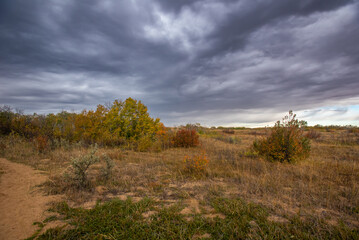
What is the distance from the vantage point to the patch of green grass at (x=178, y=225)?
2764 mm

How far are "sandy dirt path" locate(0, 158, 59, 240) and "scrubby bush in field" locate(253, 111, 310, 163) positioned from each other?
846 cm

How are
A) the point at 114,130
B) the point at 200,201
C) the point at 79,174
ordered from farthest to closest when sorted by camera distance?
1. the point at 114,130
2. the point at 79,174
3. the point at 200,201

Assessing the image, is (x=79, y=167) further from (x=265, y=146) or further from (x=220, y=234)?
(x=265, y=146)

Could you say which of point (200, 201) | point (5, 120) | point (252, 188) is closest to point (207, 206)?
point (200, 201)

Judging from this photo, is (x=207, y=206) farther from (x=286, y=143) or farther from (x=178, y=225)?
(x=286, y=143)

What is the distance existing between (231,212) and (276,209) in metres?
0.98

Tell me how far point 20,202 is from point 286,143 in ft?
31.8

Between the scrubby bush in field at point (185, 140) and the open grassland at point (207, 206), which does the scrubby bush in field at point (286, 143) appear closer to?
the open grassland at point (207, 206)

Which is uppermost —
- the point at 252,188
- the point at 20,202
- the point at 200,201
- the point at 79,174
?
the point at 79,174

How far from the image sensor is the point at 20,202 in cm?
393

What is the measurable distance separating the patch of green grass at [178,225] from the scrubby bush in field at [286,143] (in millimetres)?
5152

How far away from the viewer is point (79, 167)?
4.88 m

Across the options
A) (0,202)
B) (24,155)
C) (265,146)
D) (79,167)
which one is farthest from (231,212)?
(24,155)

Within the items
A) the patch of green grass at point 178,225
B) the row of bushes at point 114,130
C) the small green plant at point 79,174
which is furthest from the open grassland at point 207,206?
the row of bushes at point 114,130
